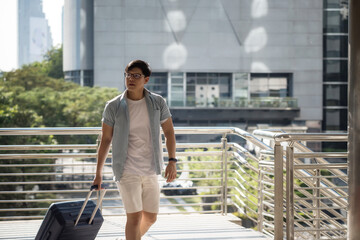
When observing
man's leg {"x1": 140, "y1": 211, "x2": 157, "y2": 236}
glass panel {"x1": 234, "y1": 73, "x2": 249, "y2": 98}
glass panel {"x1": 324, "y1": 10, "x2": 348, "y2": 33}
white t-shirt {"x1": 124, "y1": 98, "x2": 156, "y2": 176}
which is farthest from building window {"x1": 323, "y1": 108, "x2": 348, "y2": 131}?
white t-shirt {"x1": 124, "y1": 98, "x2": 156, "y2": 176}

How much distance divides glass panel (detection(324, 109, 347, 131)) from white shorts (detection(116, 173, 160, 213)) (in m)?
48.3

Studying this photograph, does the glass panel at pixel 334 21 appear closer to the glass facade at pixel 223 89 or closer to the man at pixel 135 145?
the glass facade at pixel 223 89

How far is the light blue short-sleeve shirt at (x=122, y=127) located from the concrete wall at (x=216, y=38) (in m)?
43.1

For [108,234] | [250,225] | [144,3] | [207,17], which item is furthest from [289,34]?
[108,234]

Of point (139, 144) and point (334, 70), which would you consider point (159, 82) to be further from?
point (139, 144)

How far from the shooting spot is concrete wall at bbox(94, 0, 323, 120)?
46.4 metres

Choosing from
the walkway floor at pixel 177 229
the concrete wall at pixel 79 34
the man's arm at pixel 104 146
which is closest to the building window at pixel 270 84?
the concrete wall at pixel 79 34

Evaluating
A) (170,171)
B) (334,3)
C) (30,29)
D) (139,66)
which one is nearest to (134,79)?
(139,66)

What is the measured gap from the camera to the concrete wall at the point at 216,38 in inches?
1826

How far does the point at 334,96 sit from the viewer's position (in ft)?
164

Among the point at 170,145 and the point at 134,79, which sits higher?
the point at 134,79

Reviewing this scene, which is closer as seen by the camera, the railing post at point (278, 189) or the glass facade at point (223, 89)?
the railing post at point (278, 189)

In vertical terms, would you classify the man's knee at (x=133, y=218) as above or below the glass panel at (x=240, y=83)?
below

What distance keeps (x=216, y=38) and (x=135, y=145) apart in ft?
147
